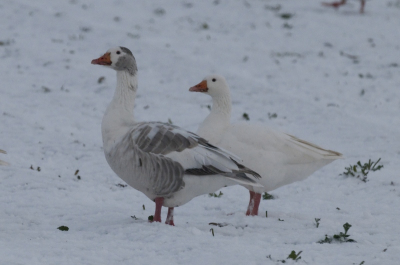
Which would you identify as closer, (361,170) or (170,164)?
(170,164)

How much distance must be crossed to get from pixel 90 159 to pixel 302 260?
4521 mm

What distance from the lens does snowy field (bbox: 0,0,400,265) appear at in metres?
5.11

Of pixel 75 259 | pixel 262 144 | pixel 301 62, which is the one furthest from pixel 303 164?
pixel 301 62

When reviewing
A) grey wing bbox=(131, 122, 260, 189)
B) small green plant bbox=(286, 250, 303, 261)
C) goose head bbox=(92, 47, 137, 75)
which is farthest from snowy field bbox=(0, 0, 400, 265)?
goose head bbox=(92, 47, 137, 75)

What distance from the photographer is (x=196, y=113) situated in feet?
36.2

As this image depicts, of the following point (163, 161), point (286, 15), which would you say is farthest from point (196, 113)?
point (286, 15)

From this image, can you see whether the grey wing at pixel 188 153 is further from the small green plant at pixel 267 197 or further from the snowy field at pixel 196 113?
the small green plant at pixel 267 197

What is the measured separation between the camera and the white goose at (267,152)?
248 inches

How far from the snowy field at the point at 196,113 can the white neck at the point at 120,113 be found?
0.85 meters

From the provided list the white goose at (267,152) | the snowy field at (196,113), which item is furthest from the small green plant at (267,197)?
the white goose at (267,152)

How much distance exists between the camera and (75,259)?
4.54 m

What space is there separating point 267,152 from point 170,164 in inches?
51.0

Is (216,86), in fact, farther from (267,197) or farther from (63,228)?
(63,228)

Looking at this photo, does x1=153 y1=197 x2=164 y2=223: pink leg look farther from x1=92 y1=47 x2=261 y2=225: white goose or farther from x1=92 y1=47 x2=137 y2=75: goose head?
x1=92 y1=47 x2=137 y2=75: goose head
